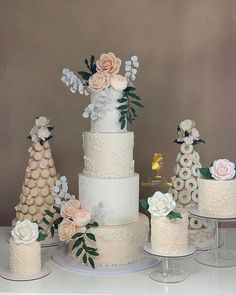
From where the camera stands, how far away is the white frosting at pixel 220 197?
1.70m

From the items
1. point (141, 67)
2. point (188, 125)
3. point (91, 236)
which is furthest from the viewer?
point (141, 67)

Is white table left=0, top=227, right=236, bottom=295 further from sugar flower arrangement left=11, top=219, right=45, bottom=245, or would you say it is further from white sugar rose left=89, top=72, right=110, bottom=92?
white sugar rose left=89, top=72, right=110, bottom=92

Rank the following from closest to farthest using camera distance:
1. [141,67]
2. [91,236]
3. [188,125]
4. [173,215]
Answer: [173,215] < [91,236] < [188,125] < [141,67]

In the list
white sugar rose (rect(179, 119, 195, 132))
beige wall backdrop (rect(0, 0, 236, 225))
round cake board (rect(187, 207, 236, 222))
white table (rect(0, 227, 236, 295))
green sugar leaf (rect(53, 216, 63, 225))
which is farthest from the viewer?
beige wall backdrop (rect(0, 0, 236, 225))

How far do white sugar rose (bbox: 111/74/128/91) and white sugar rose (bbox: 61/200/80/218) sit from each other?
0.39 m

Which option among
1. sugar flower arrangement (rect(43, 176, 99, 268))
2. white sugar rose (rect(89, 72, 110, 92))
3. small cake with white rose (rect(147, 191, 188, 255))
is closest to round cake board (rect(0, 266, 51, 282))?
sugar flower arrangement (rect(43, 176, 99, 268))

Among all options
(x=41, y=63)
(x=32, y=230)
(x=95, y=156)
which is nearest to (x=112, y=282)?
(x=32, y=230)

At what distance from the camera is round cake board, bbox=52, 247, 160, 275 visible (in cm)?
170

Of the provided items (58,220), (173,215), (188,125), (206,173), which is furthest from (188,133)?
(58,220)

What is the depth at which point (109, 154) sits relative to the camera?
1761 millimetres

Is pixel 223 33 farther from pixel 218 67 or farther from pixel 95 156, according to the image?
pixel 95 156

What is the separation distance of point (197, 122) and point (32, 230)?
92cm

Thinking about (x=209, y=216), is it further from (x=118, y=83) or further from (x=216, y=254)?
(x=118, y=83)

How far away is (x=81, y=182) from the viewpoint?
1.81 metres
